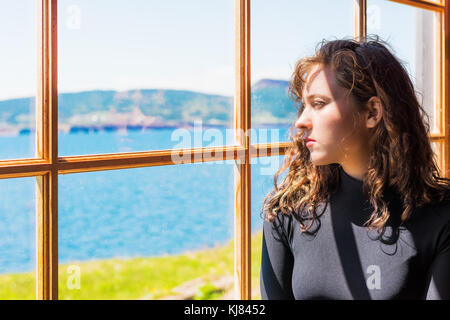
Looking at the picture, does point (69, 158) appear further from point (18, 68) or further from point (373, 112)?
point (373, 112)

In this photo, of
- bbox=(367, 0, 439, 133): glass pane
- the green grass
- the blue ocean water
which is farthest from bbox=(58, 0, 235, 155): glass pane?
bbox=(367, 0, 439, 133): glass pane

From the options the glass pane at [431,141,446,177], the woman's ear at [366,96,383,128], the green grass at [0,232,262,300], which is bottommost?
the green grass at [0,232,262,300]

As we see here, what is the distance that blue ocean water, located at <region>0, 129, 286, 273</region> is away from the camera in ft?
4.69

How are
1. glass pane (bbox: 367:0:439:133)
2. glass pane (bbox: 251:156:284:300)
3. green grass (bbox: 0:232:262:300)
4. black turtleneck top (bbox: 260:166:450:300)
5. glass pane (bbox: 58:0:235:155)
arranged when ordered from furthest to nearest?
glass pane (bbox: 367:0:439:133) < glass pane (bbox: 251:156:284:300) < green grass (bbox: 0:232:262:300) < glass pane (bbox: 58:0:235:155) < black turtleneck top (bbox: 260:166:450:300)

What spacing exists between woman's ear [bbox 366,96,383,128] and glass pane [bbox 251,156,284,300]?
0.69 metres

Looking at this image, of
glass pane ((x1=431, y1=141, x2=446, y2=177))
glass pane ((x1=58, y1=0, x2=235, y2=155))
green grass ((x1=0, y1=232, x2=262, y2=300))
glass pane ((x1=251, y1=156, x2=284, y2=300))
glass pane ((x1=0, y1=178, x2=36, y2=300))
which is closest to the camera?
glass pane ((x1=0, y1=178, x2=36, y2=300))

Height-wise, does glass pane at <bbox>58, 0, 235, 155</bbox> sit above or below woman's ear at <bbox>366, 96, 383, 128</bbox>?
above

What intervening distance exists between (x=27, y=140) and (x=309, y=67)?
833 mm

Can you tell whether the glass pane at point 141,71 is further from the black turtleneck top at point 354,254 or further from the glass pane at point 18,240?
the black turtleneck top at point 354,254

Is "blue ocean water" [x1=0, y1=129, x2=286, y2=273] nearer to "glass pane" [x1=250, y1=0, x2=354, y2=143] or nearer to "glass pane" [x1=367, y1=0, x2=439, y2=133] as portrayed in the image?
"glass pane" [x1=250, y1=0, x2=354, y2=143]

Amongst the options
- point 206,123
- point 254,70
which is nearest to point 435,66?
point 254,70

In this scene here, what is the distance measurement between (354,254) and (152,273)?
1143 millimetres
